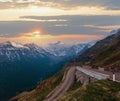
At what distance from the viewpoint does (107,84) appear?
181 feet

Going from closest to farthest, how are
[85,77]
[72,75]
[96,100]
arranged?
1. [96,100]
2. [85,77]
3. [72,75]

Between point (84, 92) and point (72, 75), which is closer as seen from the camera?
point (84, 92)

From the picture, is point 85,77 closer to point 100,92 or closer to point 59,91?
point 59,91

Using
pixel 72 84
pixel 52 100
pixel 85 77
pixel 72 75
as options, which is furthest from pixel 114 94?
pixel 72 75

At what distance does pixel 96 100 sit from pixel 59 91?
3398 centimetres

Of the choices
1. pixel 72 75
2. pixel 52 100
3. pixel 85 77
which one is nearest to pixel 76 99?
pixel 52 100

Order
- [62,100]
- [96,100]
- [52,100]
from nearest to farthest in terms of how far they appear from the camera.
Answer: [96,100]
[62,100]
[52,100]

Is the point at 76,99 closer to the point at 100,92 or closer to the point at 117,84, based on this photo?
the point at 100,92

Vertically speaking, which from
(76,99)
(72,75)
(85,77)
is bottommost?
(72,75)

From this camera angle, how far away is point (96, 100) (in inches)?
1928

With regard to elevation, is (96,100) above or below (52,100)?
above

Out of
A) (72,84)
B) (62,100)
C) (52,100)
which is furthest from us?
(72,84)

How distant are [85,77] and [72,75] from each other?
26.2 metres

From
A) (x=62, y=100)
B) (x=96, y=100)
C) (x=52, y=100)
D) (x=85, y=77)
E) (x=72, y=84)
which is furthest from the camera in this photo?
(x=72, y=84)
